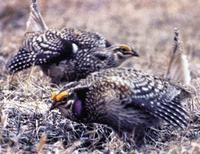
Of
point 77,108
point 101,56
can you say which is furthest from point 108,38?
point 77,108

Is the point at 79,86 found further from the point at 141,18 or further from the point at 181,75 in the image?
the point at 141,18

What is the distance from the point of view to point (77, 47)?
8.60 meters

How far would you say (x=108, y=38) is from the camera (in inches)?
490

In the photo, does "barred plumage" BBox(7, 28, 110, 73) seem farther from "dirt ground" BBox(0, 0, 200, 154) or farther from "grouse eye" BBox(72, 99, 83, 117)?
"grouse eye" BBox(72, 99, 83, 117)

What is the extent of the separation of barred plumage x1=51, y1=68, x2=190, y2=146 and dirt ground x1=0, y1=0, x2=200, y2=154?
0.23 m

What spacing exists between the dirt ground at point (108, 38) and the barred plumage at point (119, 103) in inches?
9.2

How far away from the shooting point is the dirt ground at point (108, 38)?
21.5 ft

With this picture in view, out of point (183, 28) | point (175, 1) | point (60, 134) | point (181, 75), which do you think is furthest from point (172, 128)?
point (175, 1)

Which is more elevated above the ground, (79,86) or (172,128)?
(79,86)

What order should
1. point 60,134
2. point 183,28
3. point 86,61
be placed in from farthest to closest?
point 183,28 → point 86,61 → point 60,134

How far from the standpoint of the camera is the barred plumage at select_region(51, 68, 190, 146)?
6.41 metres

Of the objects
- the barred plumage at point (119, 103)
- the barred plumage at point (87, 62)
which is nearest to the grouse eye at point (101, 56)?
the barred plumage at point (87, 62)

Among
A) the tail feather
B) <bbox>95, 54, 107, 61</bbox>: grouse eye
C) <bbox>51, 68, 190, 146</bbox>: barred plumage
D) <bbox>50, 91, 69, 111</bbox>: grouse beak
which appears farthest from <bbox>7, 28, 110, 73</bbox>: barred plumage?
<bbox>50, 91, 69, 111</bbox>: grouse beak

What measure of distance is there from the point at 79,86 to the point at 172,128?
1.07 m
